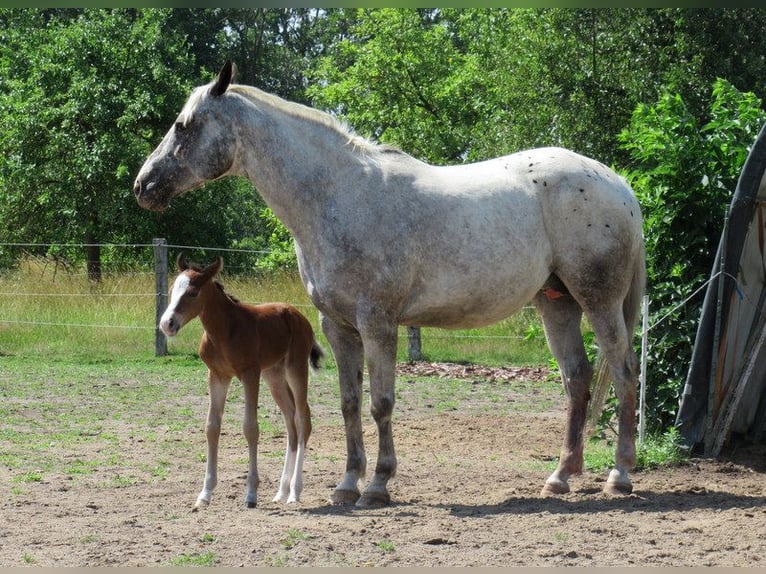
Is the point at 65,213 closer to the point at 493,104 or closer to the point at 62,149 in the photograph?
the point at 62,149

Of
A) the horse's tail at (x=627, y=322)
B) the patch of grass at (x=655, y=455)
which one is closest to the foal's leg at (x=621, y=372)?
the horse's tail at (x=627, y=322)

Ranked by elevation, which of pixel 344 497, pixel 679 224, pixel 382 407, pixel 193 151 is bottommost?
pixel 344 497

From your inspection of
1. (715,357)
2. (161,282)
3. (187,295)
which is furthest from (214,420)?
(161,282)

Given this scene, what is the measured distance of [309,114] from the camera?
6.73m

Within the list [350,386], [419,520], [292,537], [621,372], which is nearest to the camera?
[292,537]

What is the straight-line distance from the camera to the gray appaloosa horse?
6.43 m

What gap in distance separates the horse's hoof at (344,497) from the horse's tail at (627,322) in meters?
1.82

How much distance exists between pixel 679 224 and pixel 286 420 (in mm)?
3494

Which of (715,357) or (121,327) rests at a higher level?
(715,357)

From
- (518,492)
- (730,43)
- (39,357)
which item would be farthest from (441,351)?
(518,492)

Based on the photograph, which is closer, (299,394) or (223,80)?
(223,80)

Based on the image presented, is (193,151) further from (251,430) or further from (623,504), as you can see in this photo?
(623,504)

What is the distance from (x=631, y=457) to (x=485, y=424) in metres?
3.16

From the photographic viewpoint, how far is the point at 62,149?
71.3 ft
